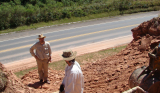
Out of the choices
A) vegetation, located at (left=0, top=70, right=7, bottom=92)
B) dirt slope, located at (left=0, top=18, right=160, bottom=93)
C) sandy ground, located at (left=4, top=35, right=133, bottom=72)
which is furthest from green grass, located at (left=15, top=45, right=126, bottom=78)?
vegetation, located at (left=0, top=70, right=7, bottom=92)

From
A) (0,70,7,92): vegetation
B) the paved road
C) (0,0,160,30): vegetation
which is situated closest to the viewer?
(0,70,7,92): vegetation

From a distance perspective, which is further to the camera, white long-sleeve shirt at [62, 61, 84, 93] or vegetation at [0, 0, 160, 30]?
vegetation at [0, 0, 160, 30]

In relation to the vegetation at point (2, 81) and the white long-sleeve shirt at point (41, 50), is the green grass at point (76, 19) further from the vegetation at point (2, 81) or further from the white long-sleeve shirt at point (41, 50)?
the vegetation at point (2, 81)

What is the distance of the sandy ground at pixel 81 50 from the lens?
11234 mm

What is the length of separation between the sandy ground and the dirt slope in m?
2.36

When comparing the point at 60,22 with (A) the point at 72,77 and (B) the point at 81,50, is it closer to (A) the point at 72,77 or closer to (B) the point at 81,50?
(B) the point at 81,50

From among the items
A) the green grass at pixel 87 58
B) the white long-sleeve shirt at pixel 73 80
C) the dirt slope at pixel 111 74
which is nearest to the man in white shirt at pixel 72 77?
the white long-sleeve shirt at pixel 73 80

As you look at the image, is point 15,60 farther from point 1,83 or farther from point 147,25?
point 147,25

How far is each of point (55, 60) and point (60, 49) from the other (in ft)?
7.09

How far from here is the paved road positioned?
14.0 m

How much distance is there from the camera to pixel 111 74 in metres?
7.39

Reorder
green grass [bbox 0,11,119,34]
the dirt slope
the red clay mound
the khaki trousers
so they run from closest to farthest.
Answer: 1. the red clay mound
2. the dirt slope
3. the khaki trousers
4. green grass [bbox 0,11,119,34]

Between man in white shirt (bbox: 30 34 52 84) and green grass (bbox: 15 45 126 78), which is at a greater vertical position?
man in white shirt (bbox: 30 34 52 84)

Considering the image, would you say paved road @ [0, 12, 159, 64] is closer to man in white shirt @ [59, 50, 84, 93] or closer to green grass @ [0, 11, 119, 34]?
green grass @ [0, 11, 119, 34]
